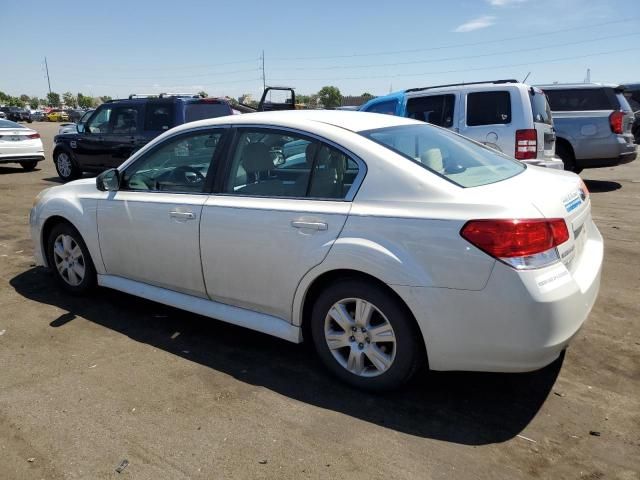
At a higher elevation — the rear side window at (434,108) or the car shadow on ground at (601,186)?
the rear side window at (434,108)

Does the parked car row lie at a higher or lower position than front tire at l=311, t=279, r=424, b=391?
higher

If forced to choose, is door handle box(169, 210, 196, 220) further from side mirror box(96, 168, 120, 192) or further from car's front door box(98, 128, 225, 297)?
side mirror box(96, 168, 120, 192)

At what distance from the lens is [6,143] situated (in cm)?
1348

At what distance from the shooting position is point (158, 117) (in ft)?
33.0

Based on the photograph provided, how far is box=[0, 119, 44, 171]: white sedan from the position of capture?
44.2 ft

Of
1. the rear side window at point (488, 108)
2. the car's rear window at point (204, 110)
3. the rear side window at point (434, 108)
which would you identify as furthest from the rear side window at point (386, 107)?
the car's rear window at point (204, 110)

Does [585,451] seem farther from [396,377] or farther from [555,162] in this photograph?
[555,162]

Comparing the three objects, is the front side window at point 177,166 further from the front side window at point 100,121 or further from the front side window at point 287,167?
the front side window at point 100,121

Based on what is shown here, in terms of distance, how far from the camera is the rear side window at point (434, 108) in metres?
8.06

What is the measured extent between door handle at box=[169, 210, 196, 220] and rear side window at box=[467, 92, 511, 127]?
5.40 m

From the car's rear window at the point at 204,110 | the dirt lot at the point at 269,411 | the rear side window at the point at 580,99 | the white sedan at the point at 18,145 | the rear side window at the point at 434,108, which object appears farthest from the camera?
the white sedan at the point at 18,145

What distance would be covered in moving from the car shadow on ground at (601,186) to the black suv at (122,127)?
24.0 ft

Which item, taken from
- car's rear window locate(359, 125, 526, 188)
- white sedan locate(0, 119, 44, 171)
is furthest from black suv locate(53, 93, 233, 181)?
car's rear window locate(359, 125, 526, 188)

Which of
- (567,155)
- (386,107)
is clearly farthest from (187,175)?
(567,155)
